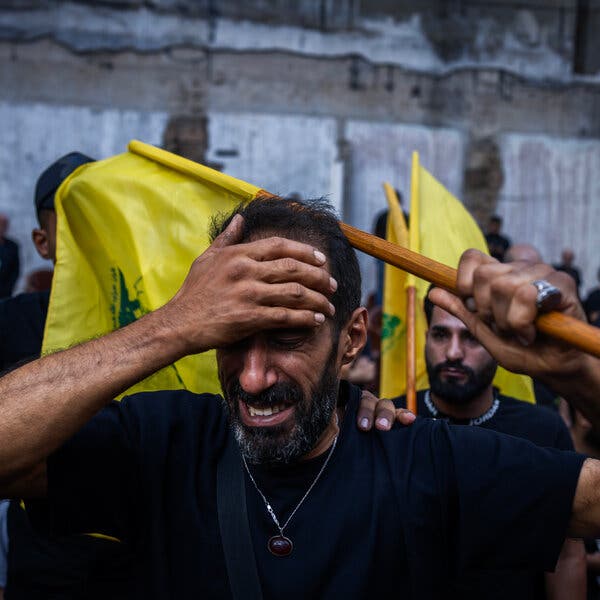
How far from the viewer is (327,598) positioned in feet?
6.43

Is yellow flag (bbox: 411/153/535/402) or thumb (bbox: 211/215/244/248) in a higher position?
thumb (bbox: 211/215/244/248)

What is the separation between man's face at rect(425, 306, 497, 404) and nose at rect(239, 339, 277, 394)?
159 cm

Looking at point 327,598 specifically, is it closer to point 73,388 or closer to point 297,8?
point 73,388

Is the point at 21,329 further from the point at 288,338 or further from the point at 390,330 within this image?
the point at 288,338

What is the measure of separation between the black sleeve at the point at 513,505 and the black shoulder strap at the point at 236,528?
43 centimetres

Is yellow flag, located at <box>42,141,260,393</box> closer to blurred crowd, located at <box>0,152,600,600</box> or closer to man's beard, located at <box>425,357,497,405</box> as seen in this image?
blurred crowd, located at <box>0,152,600,600</box>

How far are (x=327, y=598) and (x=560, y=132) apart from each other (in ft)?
41.5

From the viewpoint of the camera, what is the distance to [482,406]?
3617mm

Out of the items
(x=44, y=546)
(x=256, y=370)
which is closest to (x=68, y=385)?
(x=256, y=370)

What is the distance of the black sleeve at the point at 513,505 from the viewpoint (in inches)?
77.0

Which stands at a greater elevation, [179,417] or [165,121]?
[165,121]

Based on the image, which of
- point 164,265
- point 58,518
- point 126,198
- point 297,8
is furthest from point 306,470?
point 297,8

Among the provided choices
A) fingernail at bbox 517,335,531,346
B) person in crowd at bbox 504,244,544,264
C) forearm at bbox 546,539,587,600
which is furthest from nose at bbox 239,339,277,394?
person in crowd at bbox 504,244,544,264

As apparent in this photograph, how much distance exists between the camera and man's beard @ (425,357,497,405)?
3574 millimetres
